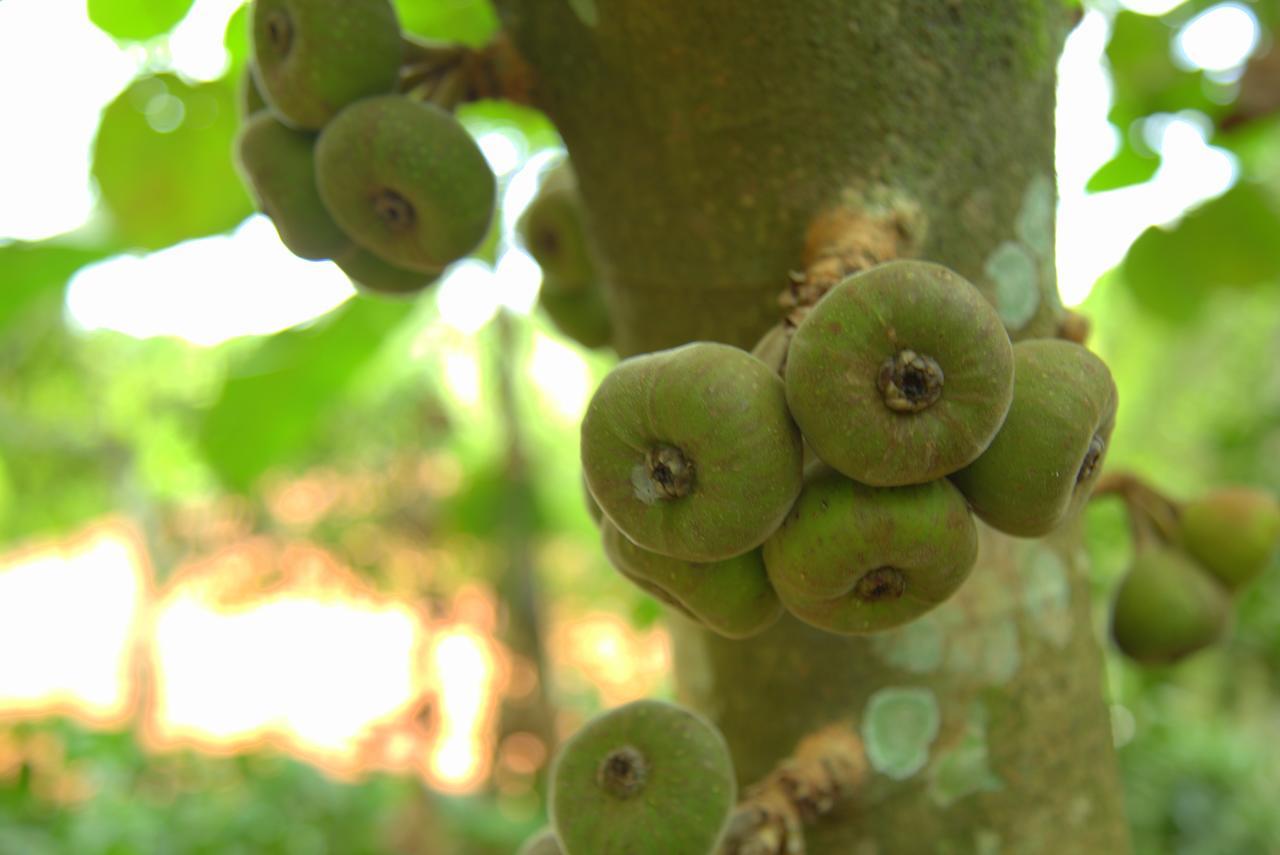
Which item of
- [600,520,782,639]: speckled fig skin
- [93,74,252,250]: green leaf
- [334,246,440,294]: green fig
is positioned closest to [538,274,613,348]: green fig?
[334,246,440,294]: green fig

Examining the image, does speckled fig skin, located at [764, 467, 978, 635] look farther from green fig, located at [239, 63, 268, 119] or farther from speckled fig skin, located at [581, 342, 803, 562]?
green fig, located at [239, 63, 268, 119]

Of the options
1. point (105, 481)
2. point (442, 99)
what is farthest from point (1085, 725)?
point (105, 481)

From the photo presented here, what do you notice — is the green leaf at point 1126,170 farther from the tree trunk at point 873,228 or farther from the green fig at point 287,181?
the green fig at point 287,181

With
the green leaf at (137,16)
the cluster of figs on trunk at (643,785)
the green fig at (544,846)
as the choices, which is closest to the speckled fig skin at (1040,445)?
the cluster of figs on trunk at (643,785)

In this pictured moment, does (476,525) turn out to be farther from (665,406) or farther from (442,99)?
(665,406)

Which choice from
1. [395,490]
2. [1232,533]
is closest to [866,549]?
[1232,533]

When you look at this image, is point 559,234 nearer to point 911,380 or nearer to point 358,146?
point 358,146

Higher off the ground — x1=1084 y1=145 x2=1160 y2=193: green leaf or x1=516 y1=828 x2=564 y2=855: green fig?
x1=516 y1=828 x2=564 y2=855: green fig
